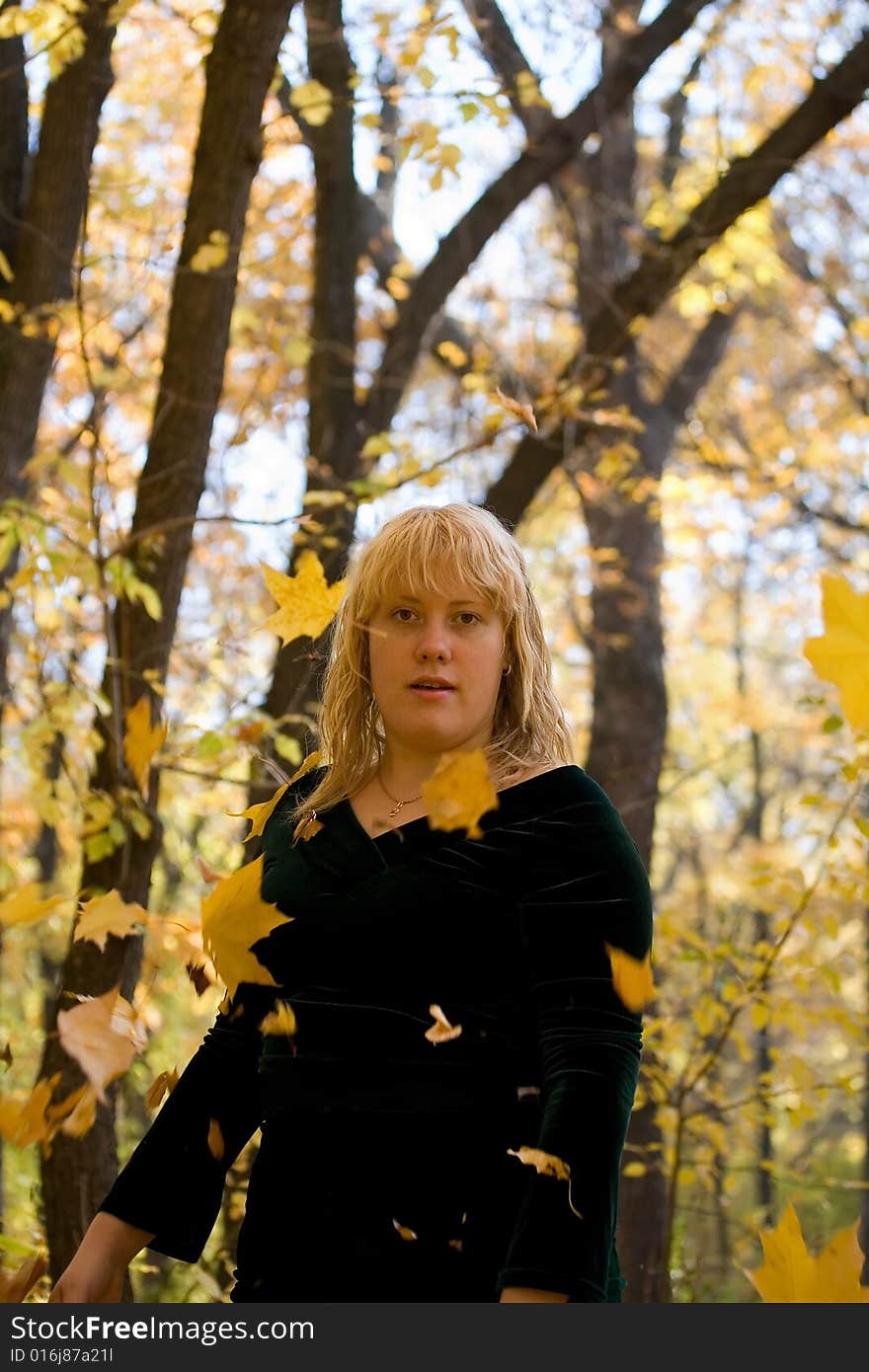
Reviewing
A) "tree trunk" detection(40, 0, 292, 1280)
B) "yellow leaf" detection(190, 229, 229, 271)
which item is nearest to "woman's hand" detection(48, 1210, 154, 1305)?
"tree trunk" detection(40, 0, 292, 1280)

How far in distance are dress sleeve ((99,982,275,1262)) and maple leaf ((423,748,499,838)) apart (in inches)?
24.6

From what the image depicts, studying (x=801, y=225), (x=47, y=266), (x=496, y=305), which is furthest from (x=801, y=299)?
(x=47, y=266)

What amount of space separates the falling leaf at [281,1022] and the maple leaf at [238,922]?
15 centimetres

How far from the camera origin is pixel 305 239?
8492 millimetres

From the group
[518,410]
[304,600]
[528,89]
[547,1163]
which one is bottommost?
[547,1163]

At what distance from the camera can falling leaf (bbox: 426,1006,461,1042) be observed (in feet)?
4.35

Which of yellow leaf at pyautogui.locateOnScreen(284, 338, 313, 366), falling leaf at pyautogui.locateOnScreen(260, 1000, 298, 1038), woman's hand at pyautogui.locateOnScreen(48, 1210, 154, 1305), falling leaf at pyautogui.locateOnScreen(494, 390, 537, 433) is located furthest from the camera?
yellow leaf at pyautogui.locateOnScreen(284, 338, 313, 366)

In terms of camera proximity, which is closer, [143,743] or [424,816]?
[143,743]

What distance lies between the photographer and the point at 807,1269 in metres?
1.04

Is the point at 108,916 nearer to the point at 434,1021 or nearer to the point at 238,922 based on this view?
the point at 238,922

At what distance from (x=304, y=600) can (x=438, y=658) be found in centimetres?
22

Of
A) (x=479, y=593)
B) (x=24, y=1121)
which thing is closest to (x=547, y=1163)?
(x=24, y=1121)

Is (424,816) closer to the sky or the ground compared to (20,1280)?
closer to the sky

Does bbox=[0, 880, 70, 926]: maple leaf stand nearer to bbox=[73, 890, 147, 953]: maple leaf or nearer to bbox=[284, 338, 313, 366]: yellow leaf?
bbox=[73, 890, 147, 953]: maple leaf
